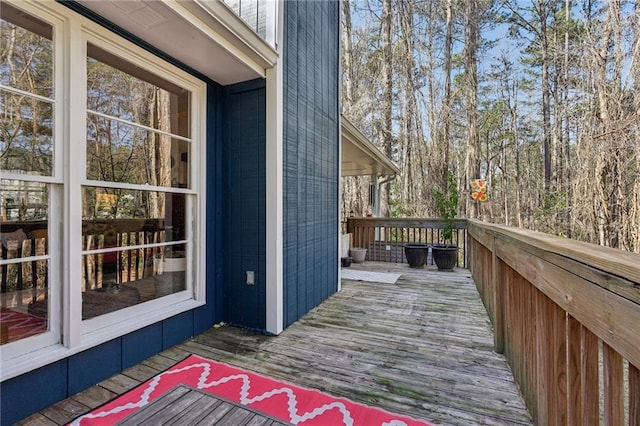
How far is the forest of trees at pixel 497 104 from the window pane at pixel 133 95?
21.8 ft

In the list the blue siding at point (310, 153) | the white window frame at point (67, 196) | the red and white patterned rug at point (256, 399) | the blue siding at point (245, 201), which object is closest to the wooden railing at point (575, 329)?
the red and white patterned rug at point (256, 399)

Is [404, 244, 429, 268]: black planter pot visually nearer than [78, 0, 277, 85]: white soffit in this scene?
No

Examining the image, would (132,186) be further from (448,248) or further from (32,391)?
(448,248)

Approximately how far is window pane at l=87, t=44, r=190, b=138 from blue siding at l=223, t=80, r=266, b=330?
0.46 m

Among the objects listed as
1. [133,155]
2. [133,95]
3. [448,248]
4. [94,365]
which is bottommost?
[94,365]

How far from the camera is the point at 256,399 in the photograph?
1.84 metres

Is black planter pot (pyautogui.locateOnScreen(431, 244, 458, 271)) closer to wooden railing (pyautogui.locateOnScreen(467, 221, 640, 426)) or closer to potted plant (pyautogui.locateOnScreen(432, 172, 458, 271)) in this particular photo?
potted plant (pyautogui.locateOnScreen(432, 172, 458, 271))

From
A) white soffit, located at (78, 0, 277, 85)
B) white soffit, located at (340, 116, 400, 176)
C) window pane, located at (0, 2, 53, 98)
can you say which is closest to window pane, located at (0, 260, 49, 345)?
window pane, located at (0, 2, 53, 98)

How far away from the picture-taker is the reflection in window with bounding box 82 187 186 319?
219 centimetres

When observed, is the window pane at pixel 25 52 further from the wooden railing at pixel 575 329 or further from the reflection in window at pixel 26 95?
the wooden railing at pixel 575 329

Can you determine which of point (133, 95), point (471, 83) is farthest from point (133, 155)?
point (471, 83)

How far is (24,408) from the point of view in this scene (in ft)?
5.53

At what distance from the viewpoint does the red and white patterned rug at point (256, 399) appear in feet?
5.51

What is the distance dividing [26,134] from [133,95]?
0.79m
